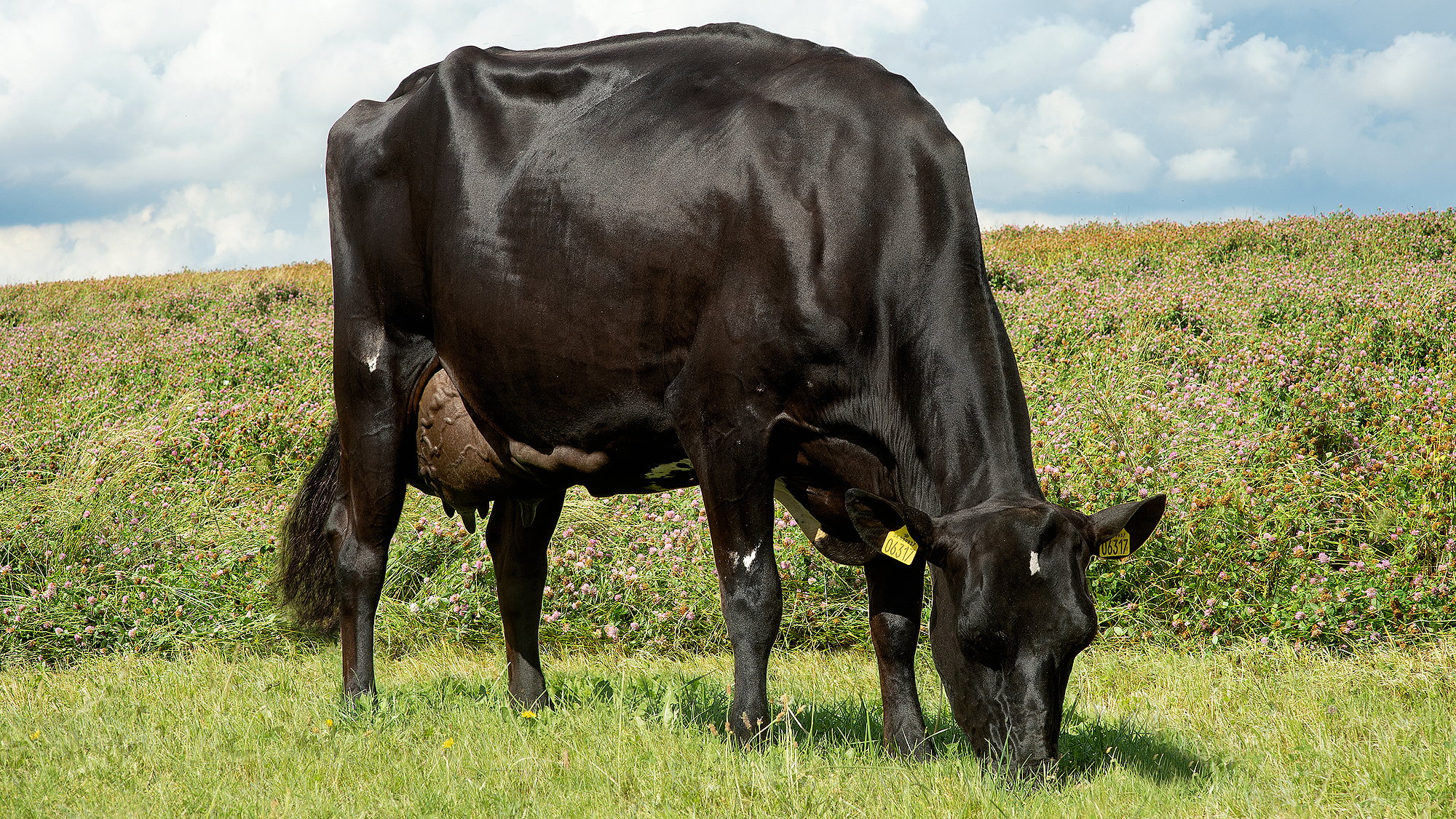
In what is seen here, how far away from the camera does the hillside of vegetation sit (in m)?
6.09

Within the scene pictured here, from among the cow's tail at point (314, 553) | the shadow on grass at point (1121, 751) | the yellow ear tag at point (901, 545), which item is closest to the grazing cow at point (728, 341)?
the yellow ear tag at point (901, 545)

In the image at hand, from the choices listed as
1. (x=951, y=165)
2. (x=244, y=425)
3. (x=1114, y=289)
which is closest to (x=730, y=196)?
(x=951, y=165)

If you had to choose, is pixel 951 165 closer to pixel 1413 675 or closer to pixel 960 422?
pixel 960 422

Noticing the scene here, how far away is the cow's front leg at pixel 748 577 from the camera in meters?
3.67

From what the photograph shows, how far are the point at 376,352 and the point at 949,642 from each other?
2.73 metres

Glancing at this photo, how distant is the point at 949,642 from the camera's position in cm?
324

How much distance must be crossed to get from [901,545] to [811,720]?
1216 millimetres

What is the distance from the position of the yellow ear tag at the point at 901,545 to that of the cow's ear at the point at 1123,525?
0.48 meters

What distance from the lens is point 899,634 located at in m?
4.04

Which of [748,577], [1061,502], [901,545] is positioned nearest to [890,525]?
[901,545]

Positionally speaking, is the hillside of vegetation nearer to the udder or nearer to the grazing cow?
the udder

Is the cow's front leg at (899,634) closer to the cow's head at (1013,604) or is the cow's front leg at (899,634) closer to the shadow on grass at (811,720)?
the shadow on grass at (811,720)

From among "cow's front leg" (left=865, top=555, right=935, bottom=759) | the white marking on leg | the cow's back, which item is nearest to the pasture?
"cow's front leg" (left=865, top=555, right=935, bottom=759)

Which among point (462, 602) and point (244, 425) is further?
point (244, 425)
